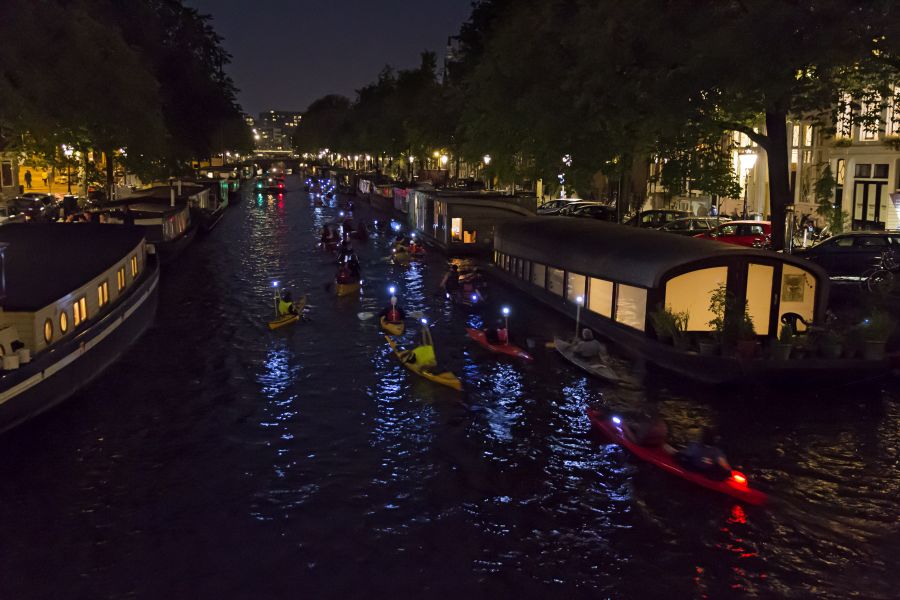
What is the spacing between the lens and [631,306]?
2389 centimetres

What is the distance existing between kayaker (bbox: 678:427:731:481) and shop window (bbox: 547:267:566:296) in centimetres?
1374

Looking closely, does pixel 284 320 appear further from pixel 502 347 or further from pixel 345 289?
pixel 502 347

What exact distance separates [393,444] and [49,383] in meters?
7.92

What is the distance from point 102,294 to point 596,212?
113ft

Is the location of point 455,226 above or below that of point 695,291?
above

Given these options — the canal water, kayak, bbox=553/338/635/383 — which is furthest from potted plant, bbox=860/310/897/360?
kayak, bbox=553/338/635/383

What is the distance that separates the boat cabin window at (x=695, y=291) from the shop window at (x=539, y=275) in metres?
8.81

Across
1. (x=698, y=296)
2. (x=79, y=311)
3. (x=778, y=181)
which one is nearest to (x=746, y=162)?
(x=778, y=181)

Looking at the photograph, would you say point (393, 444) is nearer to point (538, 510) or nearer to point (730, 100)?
point (538, 510)

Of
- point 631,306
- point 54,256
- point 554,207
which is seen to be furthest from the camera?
point 554,207

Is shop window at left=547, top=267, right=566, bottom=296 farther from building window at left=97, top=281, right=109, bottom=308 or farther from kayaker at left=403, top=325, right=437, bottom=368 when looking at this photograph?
building window at left=97, top=281, right=109, bottom=308

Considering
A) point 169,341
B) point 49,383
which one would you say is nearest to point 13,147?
point 169,341

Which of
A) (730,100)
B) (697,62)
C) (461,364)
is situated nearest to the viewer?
(461,364)

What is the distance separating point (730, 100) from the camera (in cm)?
2880
